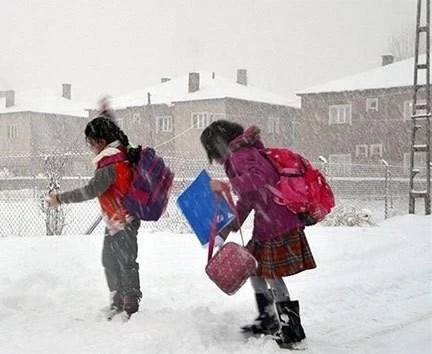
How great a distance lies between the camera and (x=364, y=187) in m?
30.7

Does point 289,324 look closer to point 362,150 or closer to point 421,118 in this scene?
point 421,118

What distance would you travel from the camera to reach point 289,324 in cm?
447

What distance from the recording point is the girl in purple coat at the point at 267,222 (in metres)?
4.35

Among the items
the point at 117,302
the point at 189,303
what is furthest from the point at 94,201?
the point at 117,302

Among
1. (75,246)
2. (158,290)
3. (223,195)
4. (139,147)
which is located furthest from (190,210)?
(75,246)

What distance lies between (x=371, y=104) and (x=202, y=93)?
1296 centimetres

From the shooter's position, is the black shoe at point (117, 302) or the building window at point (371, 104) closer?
the black shoe at point (117, 302)

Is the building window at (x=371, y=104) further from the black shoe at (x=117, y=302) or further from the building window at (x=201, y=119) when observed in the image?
the black shoe at (x=117, y=302)

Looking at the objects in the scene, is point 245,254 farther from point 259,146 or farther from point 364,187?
point 364,187

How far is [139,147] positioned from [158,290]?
5.31 ft

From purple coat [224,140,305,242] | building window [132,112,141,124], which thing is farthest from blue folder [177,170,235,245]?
building window [132,112,141,124]

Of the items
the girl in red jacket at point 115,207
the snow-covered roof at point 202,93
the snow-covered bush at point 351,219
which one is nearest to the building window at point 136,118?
the snow-covered roof at point 202,93

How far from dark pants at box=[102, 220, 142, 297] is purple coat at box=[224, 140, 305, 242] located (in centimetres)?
94

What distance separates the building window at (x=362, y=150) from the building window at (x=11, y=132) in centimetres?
3042
